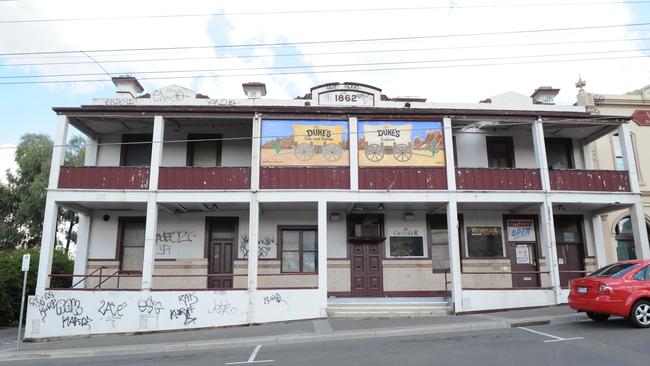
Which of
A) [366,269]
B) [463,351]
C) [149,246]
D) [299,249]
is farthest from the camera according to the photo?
[299,249]

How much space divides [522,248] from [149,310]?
13640 mm

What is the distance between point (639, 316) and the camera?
33.3 feet

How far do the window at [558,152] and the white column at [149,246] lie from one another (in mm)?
15184

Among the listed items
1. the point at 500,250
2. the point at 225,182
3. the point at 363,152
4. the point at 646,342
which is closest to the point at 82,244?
the point at 225,182

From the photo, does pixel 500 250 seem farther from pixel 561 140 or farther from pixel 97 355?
pixel 97 355

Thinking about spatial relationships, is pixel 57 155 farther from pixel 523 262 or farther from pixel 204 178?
pixel 523 262

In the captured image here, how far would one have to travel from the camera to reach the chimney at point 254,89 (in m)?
18.6

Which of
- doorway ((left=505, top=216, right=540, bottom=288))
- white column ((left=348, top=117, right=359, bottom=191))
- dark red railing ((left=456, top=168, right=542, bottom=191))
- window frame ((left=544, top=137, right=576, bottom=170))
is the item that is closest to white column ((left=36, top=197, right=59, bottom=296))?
white column ((left=348, top=117, right=359, bottom=191))

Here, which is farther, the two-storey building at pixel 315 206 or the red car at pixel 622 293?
the two-storey building at pixel 315 206

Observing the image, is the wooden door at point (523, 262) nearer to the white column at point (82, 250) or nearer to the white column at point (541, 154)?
the white column at point (541, 154)

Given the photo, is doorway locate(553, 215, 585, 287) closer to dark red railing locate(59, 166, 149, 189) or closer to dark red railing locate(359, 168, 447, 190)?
dark red railing locate(359, 168, 447, 190)

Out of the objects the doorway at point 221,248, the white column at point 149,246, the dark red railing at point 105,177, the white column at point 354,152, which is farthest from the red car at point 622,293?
the dark red railing at point 105,177

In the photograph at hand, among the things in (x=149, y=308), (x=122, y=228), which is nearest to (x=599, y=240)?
(x=149, y=308)

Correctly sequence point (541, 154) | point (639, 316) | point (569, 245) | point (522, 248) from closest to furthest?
point (639, 316), point (541, 154), point (522, 248), point (569, 245)
